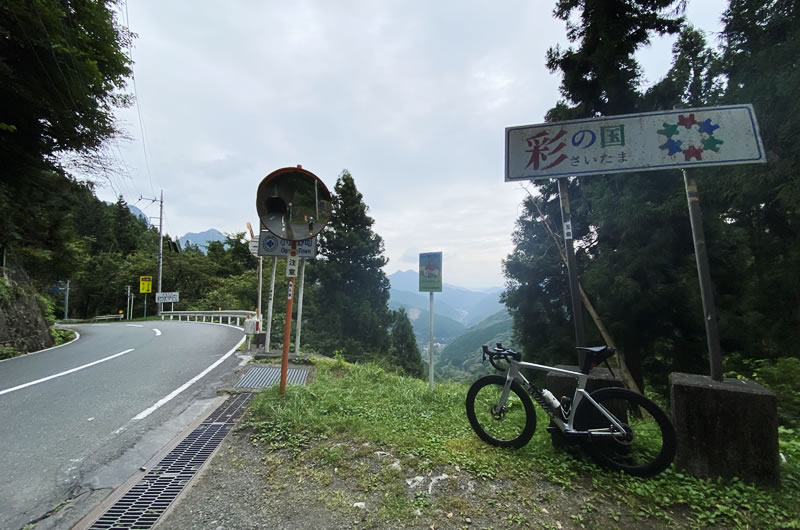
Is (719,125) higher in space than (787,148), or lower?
lower

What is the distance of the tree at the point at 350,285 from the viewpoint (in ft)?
84.5

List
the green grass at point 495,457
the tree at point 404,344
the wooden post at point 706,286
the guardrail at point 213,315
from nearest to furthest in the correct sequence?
the green grass at point 495,457
the wooden post at point 706,286
the guardrail at point 213,315
the tree at point 404,344

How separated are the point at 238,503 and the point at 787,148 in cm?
1006

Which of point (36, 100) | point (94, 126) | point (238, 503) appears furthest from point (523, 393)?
point (94, 126)

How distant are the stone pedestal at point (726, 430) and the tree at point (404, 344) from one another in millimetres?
25788

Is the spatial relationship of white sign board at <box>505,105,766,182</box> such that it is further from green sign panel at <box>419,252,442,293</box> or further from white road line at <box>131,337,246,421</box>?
white road line at <box>131,337,246,421</box>

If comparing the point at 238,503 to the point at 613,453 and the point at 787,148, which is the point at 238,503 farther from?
the point at 787,148

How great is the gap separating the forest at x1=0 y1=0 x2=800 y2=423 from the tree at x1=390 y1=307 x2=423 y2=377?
1665 cm

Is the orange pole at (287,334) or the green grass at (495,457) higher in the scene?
the orange pole at (287,334)

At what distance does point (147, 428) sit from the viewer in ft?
12.5

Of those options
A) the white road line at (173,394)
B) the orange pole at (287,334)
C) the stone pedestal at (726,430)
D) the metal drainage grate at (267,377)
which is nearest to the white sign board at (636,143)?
the stone pedestal at (726,430)

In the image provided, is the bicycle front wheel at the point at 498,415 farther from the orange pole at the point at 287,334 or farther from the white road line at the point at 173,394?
the white road line at the point at 173,394

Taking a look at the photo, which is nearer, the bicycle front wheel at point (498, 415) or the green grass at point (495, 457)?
the green grass at point (495, 457)

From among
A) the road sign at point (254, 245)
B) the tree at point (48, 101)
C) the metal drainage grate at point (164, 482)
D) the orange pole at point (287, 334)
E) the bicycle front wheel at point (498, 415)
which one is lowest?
the metal drainage grate at point (164, 482)
